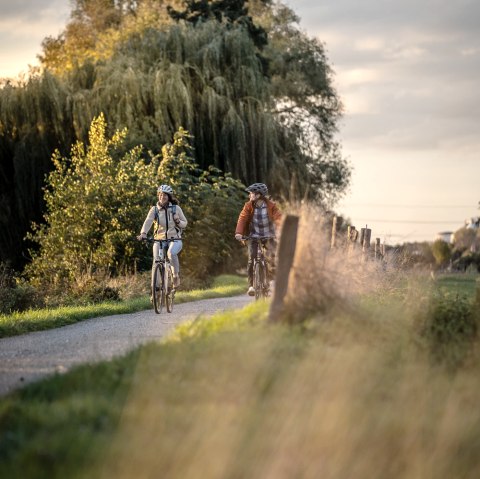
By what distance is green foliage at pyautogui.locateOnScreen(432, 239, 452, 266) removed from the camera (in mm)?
68569

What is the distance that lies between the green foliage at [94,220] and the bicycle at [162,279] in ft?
31.9

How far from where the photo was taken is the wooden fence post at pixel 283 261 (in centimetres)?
1002

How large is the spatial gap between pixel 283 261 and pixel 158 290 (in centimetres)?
689

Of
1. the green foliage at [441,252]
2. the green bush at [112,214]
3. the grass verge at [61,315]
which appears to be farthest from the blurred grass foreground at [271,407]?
the green foliage at [441,252]

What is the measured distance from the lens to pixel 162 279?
16.5 metres

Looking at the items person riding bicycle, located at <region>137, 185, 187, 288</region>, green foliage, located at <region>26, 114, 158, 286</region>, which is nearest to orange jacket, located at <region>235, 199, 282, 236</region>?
person riding bicycle, located at <region>137, 185, 187, 288</region>

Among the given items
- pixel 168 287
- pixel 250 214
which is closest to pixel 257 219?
pixel 250 214

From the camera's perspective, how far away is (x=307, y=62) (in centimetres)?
4997

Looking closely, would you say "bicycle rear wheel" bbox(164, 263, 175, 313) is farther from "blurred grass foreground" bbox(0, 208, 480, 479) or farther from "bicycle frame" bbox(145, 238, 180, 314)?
"blurred grass foreground" bbox(0, 208, 480, 479)

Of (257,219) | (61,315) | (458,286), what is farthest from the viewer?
(458,286)

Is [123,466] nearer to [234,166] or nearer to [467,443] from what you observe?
[467,443]

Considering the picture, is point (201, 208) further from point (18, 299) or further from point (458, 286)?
point (18, 299)

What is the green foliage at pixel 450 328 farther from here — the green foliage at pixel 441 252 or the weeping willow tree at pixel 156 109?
the green foliage at pixel 441 252

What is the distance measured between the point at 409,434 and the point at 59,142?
88.3 feet
